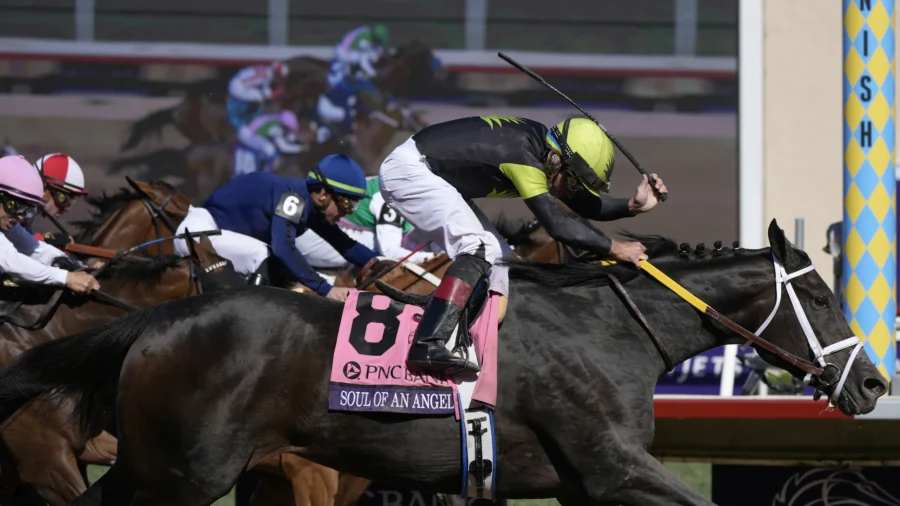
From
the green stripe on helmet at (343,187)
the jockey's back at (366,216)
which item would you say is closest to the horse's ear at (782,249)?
the green stripe on helmet at (343,187)

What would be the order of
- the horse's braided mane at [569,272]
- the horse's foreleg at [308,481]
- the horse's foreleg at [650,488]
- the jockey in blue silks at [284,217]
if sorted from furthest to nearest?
1. the jockey in blue silks at [284,217]
2. the horse's foreleg at [308,481]
3. the horse's braided mane at [569,272]
4. the horse's foreleg at [650,488]

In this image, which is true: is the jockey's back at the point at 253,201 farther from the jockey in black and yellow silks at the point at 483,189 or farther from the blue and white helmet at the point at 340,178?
the jockey in black and yellow silks at the point at 483,189

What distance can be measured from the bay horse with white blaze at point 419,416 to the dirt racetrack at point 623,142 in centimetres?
564

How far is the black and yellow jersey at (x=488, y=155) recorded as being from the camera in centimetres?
433

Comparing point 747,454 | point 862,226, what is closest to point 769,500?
point 747,454

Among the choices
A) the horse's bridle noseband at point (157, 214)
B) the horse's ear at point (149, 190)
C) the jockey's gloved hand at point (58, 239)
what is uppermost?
the horse's ear at point (149, 190)

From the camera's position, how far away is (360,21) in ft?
33.7

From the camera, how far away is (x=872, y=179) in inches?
227

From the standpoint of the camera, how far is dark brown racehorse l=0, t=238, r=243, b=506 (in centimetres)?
546

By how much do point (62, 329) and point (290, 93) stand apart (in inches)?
187

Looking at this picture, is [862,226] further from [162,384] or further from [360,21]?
[360,21]

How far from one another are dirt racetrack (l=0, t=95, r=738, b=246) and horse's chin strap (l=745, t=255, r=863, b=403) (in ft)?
18.5

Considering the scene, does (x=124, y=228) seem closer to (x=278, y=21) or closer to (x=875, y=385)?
(x=278, y=21)

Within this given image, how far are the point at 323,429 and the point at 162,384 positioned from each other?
1.85ft
